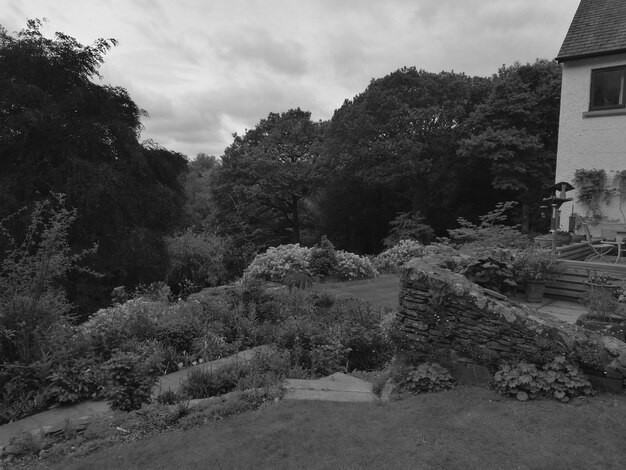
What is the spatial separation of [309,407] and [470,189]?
21.7 meters

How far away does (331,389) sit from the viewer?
13.9ft

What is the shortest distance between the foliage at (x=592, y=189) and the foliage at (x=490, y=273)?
6086mm

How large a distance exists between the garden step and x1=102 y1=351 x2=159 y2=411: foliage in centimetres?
141

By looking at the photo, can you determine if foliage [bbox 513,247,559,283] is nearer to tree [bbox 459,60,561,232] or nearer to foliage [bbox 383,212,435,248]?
tree [bbox 459,60,561,232]

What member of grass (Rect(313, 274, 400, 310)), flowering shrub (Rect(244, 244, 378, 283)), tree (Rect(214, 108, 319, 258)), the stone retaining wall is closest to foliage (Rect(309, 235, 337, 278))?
flowering shrub (Rect(244, 244, 378, 283))

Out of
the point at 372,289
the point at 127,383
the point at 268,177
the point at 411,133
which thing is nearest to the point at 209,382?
the point at 127,383

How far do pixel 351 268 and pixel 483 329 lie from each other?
800 centimetres

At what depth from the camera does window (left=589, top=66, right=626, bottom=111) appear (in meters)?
10.8

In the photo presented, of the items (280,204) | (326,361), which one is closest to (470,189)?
(280,204)

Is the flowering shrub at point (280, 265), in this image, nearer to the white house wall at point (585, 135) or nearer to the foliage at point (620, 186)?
the white house wall at point (585, 135)

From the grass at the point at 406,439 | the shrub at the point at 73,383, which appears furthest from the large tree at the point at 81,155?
the grass at the point at 406,439

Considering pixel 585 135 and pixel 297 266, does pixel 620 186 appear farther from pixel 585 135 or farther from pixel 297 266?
pixel 297 266

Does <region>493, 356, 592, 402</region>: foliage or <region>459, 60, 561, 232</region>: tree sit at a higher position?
<region>459, 60, 561, 232</region>: tree

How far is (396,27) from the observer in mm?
12188
